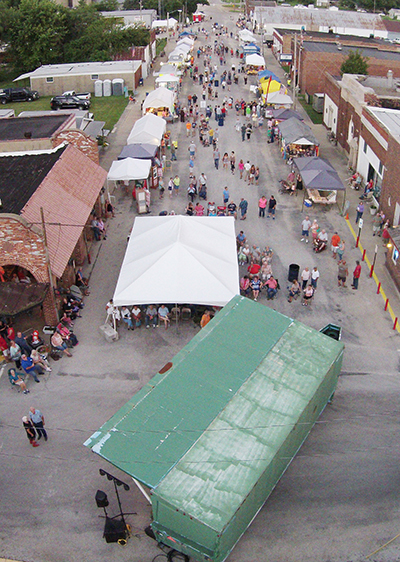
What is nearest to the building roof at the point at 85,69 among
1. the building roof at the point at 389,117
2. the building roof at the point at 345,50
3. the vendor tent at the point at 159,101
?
the vendor tent at the point at 159,101

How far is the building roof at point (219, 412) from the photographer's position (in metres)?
10.9

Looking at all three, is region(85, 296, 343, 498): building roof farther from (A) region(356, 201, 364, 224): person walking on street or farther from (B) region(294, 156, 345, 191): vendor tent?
(B) region(294, 156, 345, 191): vendor tent

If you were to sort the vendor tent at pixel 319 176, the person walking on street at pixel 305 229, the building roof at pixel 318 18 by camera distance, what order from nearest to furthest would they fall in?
1. the person walking on street at pixel 305 229
2. the vendor tent at pixel 319 176
3. the building roof at pixel 318 18

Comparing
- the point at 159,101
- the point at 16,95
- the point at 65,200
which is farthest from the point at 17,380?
the point at 16,95

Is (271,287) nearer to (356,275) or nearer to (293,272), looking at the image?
(293,272)

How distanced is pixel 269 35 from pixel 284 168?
195 feet

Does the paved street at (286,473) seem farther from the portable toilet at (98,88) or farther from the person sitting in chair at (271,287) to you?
the portable toilet at (98,88)

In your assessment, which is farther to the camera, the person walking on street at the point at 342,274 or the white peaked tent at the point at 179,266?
the person walking on street at the point at 342,274

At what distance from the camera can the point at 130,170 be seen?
90.2ft

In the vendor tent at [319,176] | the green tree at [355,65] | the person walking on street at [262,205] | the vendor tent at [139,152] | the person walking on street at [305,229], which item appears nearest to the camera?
the person walking on street at [305,229]

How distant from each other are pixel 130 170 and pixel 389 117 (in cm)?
1326

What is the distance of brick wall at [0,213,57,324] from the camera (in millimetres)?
17438

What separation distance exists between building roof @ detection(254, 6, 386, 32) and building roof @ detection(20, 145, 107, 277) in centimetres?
7122

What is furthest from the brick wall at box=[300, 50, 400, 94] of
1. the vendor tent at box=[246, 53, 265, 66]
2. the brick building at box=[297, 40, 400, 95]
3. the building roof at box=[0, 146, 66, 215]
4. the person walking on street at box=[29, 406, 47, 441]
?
the person walking on street at box=[29, 406, 47, 441]
